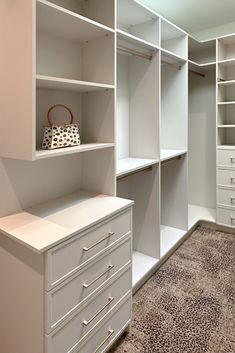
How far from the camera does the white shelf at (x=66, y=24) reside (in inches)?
51.7

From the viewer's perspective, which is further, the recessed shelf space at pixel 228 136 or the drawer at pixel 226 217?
the recessed shelf space at pixel 228 136

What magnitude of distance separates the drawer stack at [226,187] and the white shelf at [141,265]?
122cm

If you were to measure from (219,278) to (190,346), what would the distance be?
85 cm

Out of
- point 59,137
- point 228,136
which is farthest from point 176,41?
point 59,137

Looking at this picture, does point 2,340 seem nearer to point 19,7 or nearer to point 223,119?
point 19,7

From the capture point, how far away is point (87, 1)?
1.89 meters

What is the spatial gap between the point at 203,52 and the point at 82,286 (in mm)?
3284

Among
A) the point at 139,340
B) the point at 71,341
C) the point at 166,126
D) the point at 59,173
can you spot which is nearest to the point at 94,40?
the point at 59,173

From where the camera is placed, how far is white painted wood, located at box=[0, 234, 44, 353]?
119cm

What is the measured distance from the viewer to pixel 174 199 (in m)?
3.12

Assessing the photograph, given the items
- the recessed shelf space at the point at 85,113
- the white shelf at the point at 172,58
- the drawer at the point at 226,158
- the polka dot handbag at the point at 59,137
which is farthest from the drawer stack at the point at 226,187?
the polka dot handbag at the point at 59,137

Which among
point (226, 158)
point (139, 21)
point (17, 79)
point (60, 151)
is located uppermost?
point (139, 21)

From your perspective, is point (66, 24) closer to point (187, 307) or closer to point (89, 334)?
point (89, 334)

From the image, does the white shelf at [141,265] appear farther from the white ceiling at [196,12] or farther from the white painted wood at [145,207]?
the white ceiling at [196,12]
